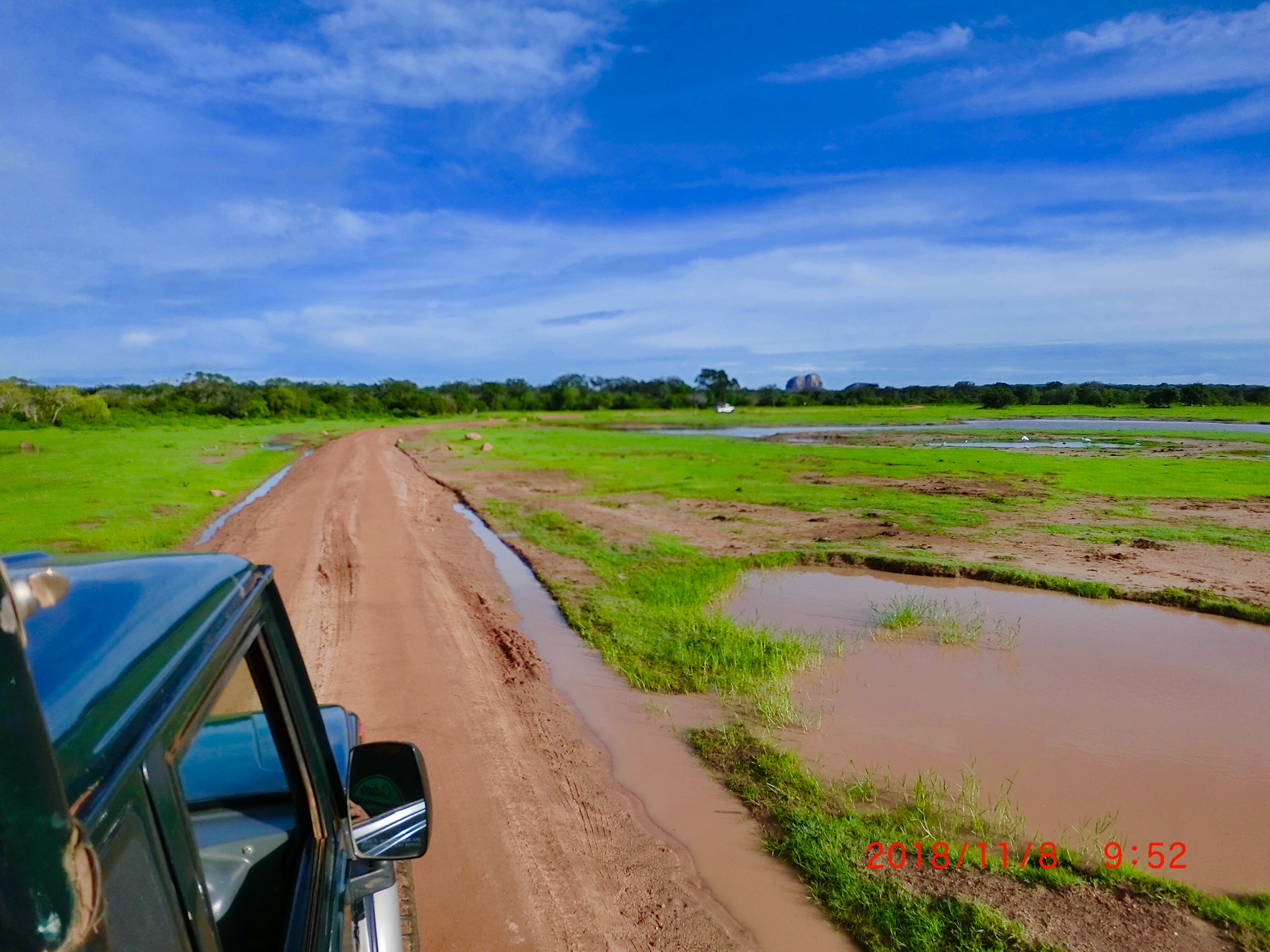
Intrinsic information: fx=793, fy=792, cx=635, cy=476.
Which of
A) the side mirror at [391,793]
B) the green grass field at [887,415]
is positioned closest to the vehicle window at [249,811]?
the side mirror at [391,793]

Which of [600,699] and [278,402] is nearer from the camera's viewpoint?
[600,699]

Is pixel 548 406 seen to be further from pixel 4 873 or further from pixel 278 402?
pixel 4 873

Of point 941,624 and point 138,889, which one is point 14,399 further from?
point 138,889

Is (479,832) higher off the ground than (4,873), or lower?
lower

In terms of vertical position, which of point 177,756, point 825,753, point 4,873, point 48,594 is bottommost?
point 825,753

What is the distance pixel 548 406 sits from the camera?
10331 cm

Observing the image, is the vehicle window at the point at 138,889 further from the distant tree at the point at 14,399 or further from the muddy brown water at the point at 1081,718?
the distant tree at the point at 14,399

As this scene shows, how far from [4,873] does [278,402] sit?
78819 mm

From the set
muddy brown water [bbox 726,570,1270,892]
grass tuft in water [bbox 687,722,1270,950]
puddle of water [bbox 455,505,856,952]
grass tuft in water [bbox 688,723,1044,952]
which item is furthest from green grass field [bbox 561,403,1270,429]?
grass tuft in water [bbox 687,722,1270,950]

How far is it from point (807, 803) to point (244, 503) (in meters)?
18.3

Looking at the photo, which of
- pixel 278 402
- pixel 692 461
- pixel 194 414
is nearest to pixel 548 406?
pixel 278 402

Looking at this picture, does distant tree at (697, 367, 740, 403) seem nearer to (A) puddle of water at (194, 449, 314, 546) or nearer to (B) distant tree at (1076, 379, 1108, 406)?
(B) distant tree at (1076, 379, 1108, 406)
